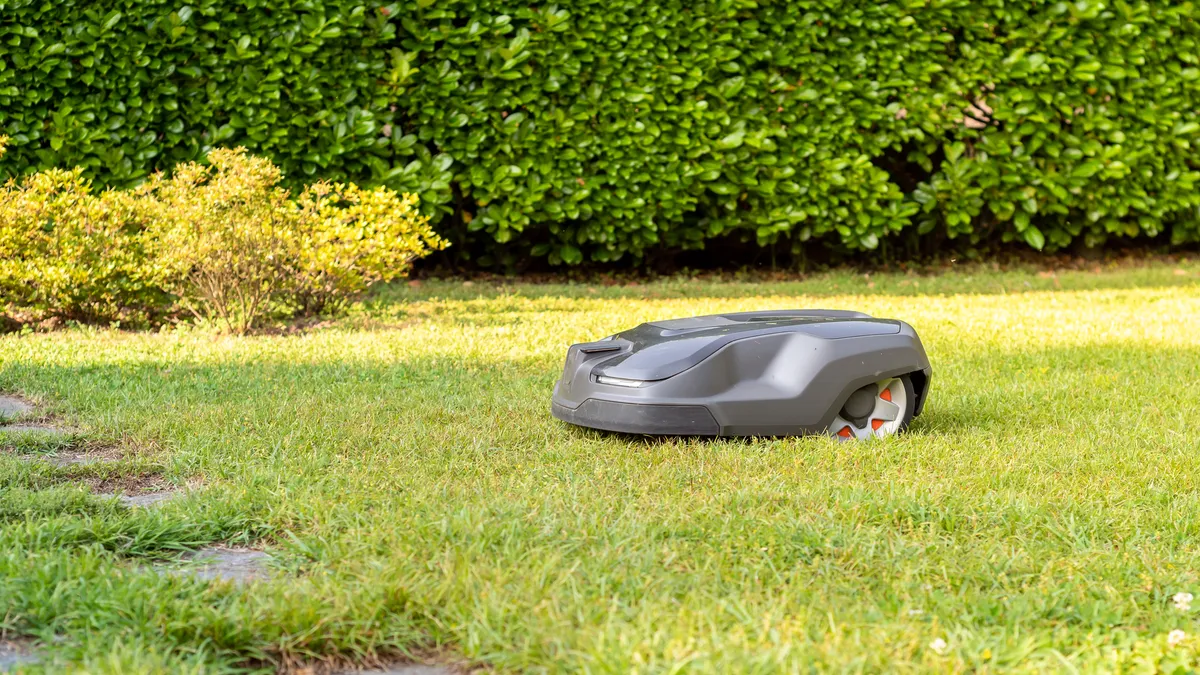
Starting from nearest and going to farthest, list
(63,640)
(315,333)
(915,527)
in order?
(63,640), (915,527), (315,333)

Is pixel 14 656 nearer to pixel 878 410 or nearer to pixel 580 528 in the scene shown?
pixel 580 528

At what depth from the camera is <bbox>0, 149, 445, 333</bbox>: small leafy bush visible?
6.08 m

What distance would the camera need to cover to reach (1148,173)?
1026cm

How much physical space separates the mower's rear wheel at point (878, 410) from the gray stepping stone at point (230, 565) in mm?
2001

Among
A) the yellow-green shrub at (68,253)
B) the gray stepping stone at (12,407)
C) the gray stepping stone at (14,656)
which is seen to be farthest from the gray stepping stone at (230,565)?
the yellow-green shrub at (68,253)

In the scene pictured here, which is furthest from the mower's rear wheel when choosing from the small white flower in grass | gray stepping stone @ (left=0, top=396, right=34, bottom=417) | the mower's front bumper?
gray stepping stone @ (left=0, top=396, right=34, bottom=417)

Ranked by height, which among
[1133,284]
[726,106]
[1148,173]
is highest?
[726,106]

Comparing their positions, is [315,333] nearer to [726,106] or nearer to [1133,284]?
[726,106]

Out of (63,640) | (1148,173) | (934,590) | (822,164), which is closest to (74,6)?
(822,164)

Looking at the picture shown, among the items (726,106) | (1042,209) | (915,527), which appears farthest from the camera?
(1042,209)

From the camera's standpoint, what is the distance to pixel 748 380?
3756 millimetres

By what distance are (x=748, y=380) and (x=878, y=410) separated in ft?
1.91

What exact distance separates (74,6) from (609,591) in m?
6.66

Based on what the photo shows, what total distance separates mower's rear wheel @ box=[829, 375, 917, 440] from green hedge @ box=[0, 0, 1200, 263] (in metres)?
5.04
